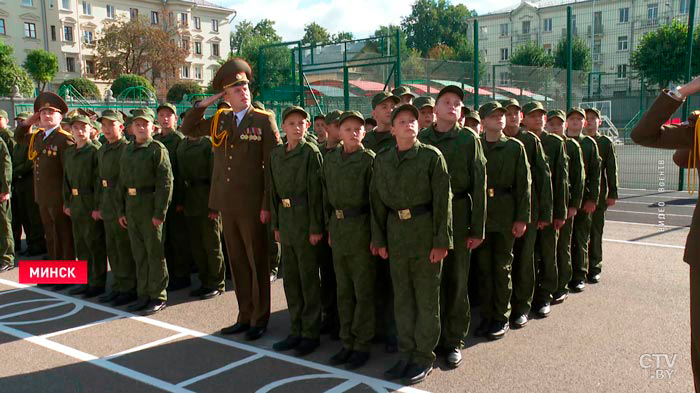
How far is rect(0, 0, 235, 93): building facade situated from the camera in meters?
54.5

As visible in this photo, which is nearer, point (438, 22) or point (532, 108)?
point (532, 108)

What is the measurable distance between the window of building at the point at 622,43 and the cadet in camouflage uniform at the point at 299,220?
58.1 feet

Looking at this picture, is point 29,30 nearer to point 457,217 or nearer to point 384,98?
point 384,98

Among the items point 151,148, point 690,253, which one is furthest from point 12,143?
point 690,253

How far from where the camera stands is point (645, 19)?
69.4 feet

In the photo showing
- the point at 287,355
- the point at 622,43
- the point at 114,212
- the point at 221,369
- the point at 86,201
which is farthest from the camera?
the point at 622,43

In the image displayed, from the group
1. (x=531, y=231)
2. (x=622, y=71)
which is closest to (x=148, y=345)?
(x=531, y=231)

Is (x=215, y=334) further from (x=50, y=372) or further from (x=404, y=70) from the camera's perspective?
(x=404, y=70)

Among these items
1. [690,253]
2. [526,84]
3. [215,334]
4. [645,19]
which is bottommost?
[215,334]

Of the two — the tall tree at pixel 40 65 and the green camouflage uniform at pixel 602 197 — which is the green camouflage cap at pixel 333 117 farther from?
the tall tree at pixel 40 65

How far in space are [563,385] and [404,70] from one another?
9.01m

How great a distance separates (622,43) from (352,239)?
819 inches

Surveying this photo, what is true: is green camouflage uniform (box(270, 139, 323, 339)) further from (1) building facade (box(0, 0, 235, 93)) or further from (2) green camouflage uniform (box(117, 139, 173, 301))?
(1) building facade (box(0, 0, 235, 93))

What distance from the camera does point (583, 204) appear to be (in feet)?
21.4
